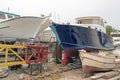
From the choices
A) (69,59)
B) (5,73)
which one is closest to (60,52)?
(69,59)

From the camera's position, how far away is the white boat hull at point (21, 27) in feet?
29.1

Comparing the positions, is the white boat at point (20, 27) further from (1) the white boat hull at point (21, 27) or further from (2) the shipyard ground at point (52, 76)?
(2) the shipyard ground at point (52, 76)

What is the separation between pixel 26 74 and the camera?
7.68 meters

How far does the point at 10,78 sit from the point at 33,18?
313 centimetres

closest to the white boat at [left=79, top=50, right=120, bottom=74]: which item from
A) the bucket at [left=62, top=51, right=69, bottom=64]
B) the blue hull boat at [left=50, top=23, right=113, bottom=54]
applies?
the blue hull boat at [left=50, top=23, right=113, bottom=54]

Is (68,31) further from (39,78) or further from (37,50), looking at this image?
(39,78)

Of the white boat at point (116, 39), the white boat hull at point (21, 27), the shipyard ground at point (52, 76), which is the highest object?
the white boat hull at point (21, 27)

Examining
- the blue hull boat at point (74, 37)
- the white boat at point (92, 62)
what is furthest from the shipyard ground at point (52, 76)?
the blue hull boat at point (74, 37)

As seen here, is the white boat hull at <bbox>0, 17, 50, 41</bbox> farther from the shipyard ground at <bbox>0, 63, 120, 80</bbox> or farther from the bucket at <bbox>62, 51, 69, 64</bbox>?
the bucket at <bbox>62, 51, 69, 64</bbox>

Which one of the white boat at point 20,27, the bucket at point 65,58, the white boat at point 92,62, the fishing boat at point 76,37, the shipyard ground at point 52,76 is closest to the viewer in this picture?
the shipyard ground at point 52,76

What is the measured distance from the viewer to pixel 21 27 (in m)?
9.00

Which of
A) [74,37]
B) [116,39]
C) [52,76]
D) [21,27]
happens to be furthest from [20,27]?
[116,39]

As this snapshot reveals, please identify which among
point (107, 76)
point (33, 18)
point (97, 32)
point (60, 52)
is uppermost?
point (33, 18)

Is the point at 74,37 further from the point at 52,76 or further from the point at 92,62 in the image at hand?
the point at 52,76
